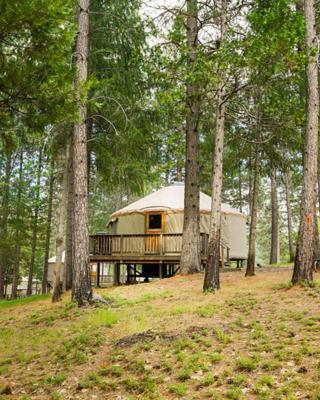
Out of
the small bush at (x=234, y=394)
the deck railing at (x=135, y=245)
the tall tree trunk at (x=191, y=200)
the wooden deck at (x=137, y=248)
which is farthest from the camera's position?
the deck railing at (x=135, y=245)

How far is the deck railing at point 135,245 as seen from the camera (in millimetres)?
14555

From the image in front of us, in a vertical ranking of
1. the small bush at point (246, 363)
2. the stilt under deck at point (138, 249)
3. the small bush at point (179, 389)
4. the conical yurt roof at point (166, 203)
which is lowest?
the small bush at point (179, 389)

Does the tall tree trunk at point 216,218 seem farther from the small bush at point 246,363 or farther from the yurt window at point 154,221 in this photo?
the yurt window at point 154,221

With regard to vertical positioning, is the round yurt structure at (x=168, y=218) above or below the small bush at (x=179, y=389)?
above

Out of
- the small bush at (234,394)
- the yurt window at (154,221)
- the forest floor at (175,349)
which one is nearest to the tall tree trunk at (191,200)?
the forest floor at (175,349)

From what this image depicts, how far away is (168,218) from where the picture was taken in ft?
55.3

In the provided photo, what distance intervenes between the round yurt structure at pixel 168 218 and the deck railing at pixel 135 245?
1.79 m

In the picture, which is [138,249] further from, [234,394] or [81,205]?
[234,394]

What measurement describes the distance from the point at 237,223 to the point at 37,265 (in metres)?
18.5

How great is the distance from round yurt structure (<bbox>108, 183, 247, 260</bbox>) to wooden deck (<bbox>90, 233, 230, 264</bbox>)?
181 cm

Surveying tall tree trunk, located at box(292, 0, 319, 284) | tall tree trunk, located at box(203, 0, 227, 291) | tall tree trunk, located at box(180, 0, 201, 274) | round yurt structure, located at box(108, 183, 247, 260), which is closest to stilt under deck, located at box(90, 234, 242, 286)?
tall tree trunk, located at box(180, 0, 201, 274)

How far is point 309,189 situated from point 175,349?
14.9 feet

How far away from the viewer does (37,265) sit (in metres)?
31.8

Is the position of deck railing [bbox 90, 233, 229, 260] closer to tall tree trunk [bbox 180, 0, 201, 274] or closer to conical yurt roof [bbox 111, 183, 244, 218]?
tall tree trunk [bbox 180, 0, 201, 274]
